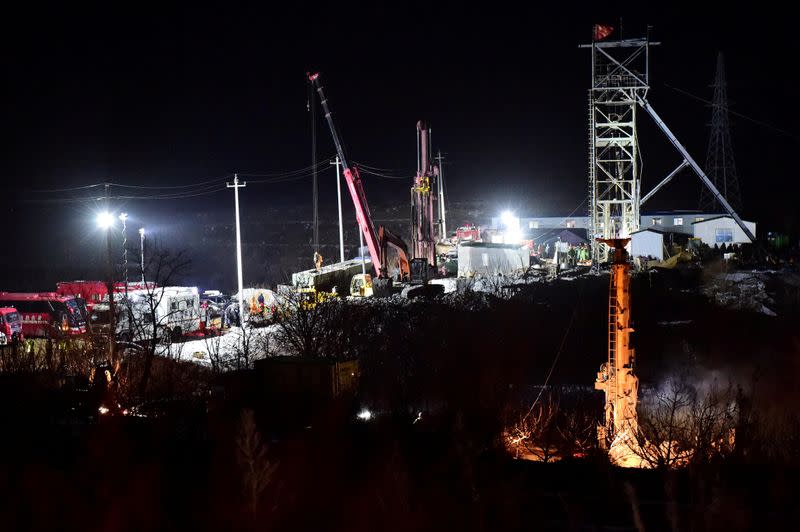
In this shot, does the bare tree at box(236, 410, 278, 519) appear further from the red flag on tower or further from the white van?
the red flag on tower

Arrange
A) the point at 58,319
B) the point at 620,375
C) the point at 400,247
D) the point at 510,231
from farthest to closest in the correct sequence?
the point at 510,231, the point at 400,247, the point at 58,319, the point at 620,375

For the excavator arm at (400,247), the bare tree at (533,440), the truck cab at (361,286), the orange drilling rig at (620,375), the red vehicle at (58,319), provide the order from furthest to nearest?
1. the excavator arm at (400,247)
2. the truck cab at (361,286)
3. the red vehicle at (58,319)
4. the bare tree at (533,440)
5. the orange drilling rig at (620,375)

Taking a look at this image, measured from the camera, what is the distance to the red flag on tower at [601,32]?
28391 millimetres

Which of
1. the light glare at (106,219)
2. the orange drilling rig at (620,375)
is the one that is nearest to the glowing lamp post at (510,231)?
the light glare at (106,219)

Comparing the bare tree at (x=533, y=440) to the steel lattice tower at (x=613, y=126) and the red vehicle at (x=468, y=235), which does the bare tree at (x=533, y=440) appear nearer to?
the steel lattice tower at (x=613, y=126)

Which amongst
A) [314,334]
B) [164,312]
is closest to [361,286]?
[164,312]

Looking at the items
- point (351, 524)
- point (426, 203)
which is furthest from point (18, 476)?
point (426, 203)

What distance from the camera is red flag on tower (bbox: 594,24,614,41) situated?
1118 inches

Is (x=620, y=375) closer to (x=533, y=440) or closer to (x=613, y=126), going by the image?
(x=533, y=440)

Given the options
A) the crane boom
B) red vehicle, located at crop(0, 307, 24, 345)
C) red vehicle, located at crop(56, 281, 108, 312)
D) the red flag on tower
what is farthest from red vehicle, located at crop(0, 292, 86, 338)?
the red flag on tower

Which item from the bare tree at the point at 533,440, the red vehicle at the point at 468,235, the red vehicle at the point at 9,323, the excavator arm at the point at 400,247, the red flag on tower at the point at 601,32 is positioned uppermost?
the red flag on tower at the point at 601,32

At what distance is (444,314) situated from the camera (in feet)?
76.8

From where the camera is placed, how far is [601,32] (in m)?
28.4

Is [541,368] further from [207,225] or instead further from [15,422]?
[207,225]
